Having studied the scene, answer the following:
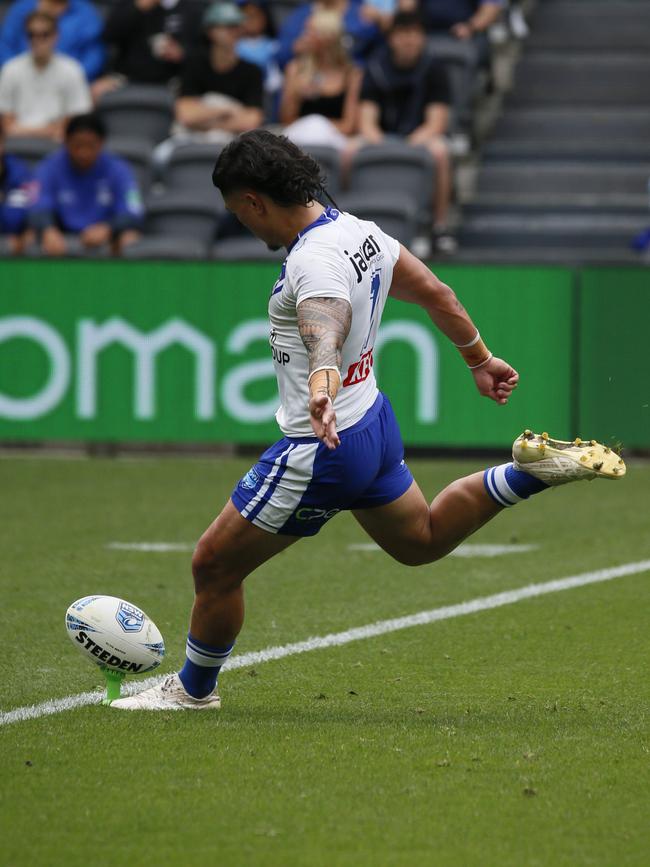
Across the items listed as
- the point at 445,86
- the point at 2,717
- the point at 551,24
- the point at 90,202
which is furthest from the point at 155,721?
the point at 551,24

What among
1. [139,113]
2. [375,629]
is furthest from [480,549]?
[139,113]

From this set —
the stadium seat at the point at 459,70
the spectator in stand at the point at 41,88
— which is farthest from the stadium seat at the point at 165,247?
the stadium seat at the point at 459,70

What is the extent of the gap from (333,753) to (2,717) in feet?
3.76

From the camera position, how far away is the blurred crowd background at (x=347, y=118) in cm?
1475

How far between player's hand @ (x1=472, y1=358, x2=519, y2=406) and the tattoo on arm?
106 centimetres

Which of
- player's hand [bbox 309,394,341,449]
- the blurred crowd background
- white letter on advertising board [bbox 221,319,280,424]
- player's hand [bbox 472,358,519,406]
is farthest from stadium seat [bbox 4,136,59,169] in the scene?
player's hand [bbox 309,394,341,449]

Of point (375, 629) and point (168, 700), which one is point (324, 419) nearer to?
point (168, 700)

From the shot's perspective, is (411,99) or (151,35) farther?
(151,35)

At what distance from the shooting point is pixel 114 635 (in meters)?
5.77

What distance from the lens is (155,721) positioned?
18.1ft

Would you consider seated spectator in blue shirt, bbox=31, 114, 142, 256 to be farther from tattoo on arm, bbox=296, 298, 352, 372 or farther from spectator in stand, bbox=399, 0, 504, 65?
tattoo on arm, bbox=296, 298, 352, 372

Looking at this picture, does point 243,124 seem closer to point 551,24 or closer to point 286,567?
point 551,24

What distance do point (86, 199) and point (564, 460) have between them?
9728mm

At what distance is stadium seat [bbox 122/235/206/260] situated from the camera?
46.8 ft
